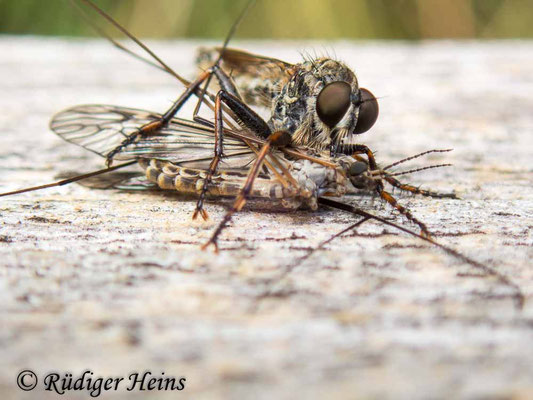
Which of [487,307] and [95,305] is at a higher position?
[487,307]

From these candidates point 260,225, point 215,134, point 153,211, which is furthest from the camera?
point 215,134

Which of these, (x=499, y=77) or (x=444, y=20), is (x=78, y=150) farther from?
(x=444, y=20)

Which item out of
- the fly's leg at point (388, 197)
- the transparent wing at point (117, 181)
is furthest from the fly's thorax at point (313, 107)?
the transparent wing at point (117, 181)

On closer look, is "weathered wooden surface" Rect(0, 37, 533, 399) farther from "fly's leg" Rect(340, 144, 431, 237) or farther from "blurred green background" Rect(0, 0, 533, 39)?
"blurred green background" Rect(0, 0, 533, 39)

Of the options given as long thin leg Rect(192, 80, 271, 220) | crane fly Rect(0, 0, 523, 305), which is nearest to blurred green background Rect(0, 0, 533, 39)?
crane fly Rect(0, 0, 523, 305)

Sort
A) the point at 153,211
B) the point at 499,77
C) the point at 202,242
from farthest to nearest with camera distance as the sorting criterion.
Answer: the point at 499,77, the point at 153,211, the point at 202,242

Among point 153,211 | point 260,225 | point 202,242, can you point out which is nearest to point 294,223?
point 260,225

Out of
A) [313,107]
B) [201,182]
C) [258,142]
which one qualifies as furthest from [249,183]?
[313,107]
